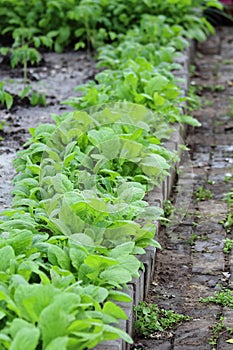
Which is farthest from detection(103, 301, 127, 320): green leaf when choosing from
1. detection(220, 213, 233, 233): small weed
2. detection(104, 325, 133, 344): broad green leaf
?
detection(220, 213, 233, 233): small weed

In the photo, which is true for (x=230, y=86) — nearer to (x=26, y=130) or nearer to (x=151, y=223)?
(x=26, y=130)

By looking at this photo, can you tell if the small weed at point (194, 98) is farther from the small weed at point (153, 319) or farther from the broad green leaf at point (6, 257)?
the broad green leaf at point (6, 257)

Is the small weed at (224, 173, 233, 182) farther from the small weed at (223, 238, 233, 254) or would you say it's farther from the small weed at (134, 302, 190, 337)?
the small weed at (134, 302, 190, 337)

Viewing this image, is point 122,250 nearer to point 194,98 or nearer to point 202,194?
point 202,194

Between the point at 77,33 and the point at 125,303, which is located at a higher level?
the point at 77,33

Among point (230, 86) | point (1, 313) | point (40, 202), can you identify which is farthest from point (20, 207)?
point (230, 86)

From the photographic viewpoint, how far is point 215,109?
6602 mm

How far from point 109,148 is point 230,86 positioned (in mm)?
3300

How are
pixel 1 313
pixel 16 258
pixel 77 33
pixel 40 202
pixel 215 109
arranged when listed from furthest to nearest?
pixel 77 33
pixel 215 109
pixel 40 202
pixel 16 258
pixel 1 313

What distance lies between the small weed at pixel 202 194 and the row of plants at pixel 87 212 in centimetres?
37

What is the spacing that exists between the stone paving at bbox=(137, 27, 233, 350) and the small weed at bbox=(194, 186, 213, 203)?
0.08ft

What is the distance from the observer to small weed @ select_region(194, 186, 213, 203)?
4.96 meters

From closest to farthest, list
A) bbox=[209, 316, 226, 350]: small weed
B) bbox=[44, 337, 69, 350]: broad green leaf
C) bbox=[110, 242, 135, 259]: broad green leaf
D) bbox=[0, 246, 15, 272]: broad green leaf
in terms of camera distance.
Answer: bbox=[44, 337, 69, 350]: broad green leaf
bbox=[0, 246, 15, 272]: broad green leaf
bbox=[110, 242, 135, 259]: broad green leaf
bbox=[209, 316, 226, 350]: small weed

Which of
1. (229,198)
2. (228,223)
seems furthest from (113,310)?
(229,198)
